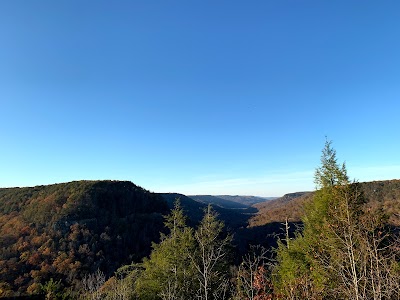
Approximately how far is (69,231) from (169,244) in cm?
7402

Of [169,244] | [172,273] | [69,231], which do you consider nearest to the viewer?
[172,273]

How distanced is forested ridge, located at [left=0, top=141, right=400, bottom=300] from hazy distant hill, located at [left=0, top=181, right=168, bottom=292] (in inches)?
12.7

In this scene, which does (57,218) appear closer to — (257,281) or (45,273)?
(45,273)

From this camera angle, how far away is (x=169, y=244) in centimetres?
2467

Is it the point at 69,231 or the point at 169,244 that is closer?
the point at 169,244

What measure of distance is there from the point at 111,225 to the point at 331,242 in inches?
3879

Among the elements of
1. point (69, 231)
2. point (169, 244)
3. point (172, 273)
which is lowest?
point (69, 231)

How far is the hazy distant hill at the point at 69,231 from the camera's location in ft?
235

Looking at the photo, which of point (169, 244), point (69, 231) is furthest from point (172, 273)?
point (69, 231)

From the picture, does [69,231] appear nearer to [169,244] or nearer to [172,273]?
[169,244]

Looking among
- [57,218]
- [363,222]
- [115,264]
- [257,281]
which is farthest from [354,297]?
[57,218]

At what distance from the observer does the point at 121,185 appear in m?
137

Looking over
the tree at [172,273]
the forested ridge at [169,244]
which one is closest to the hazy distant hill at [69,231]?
the forested ridge at [169,244]

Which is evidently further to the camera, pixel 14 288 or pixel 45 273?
pixel 45 273
